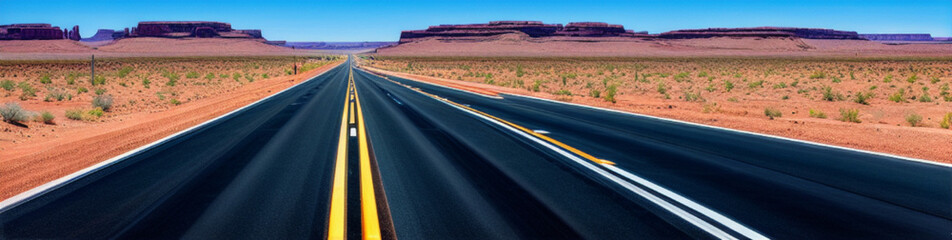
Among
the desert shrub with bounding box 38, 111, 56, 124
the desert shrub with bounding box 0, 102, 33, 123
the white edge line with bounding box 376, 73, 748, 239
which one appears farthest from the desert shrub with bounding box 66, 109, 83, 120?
the white edge line with bounding box 376, 73, 748, 239

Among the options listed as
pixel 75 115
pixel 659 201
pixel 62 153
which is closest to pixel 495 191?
pixel 659 201

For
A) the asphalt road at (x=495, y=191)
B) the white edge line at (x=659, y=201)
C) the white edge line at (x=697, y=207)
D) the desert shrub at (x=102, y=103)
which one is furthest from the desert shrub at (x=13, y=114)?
the white edge line at (x=697, y=207)

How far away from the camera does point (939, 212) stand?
5133 mm

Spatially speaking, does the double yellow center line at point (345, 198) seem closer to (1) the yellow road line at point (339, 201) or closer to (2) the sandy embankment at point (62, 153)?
(1) the yellow road line at point (339, 201)

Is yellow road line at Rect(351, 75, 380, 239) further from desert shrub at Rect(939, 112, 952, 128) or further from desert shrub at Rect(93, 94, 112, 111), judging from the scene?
desert shrub at Rect(939, 112, 952, 128)

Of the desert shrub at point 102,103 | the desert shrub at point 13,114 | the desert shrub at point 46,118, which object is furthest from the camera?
the desert shrub at point 102,103

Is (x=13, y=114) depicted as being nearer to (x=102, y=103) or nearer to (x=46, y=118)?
(x=46, y=118)

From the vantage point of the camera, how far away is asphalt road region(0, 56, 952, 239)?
15.0 ft

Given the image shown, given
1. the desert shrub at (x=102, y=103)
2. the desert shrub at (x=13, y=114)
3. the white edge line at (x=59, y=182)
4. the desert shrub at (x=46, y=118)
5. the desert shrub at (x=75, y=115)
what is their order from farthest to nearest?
the desert shrub at (x=102, y=103) < the desert shrub at (x=75, y=115) < the desert shrub at (x=46, y=118) < the desert shrub at (x=13, y=114) < the white edge line at (x=59, y=182)

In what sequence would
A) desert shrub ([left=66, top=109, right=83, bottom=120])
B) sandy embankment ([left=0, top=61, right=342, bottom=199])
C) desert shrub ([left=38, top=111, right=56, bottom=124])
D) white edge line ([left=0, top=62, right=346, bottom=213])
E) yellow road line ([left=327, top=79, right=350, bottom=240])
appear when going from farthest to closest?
desert shrub ([left=66, top=109, right=83, bottom=120]), desert shrub ([left=38, top=111, right=56, bottom=124]), sandy embankment ([left=0, top=61, right=342, bottom=199]), white edge line ([left=0, top=62, right=346, bottom=213]), yellow road line ([left=327, top=79, right=350, bottom=240])

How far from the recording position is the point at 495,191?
5.86 meters

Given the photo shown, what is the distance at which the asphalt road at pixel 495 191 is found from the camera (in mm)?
4562

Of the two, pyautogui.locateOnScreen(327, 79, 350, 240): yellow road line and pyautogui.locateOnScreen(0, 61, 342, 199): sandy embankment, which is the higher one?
pyautogui.locateOnScreen(327, 79, 350, 240): yellow road line

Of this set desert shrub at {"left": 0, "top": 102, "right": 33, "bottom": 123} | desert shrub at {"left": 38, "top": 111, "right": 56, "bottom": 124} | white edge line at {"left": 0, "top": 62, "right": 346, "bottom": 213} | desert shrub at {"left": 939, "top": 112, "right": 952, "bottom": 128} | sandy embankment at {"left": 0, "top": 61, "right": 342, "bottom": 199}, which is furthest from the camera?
desert shrub at {"left": 939, "top": 112, "right": 952, "bottom": 128}
